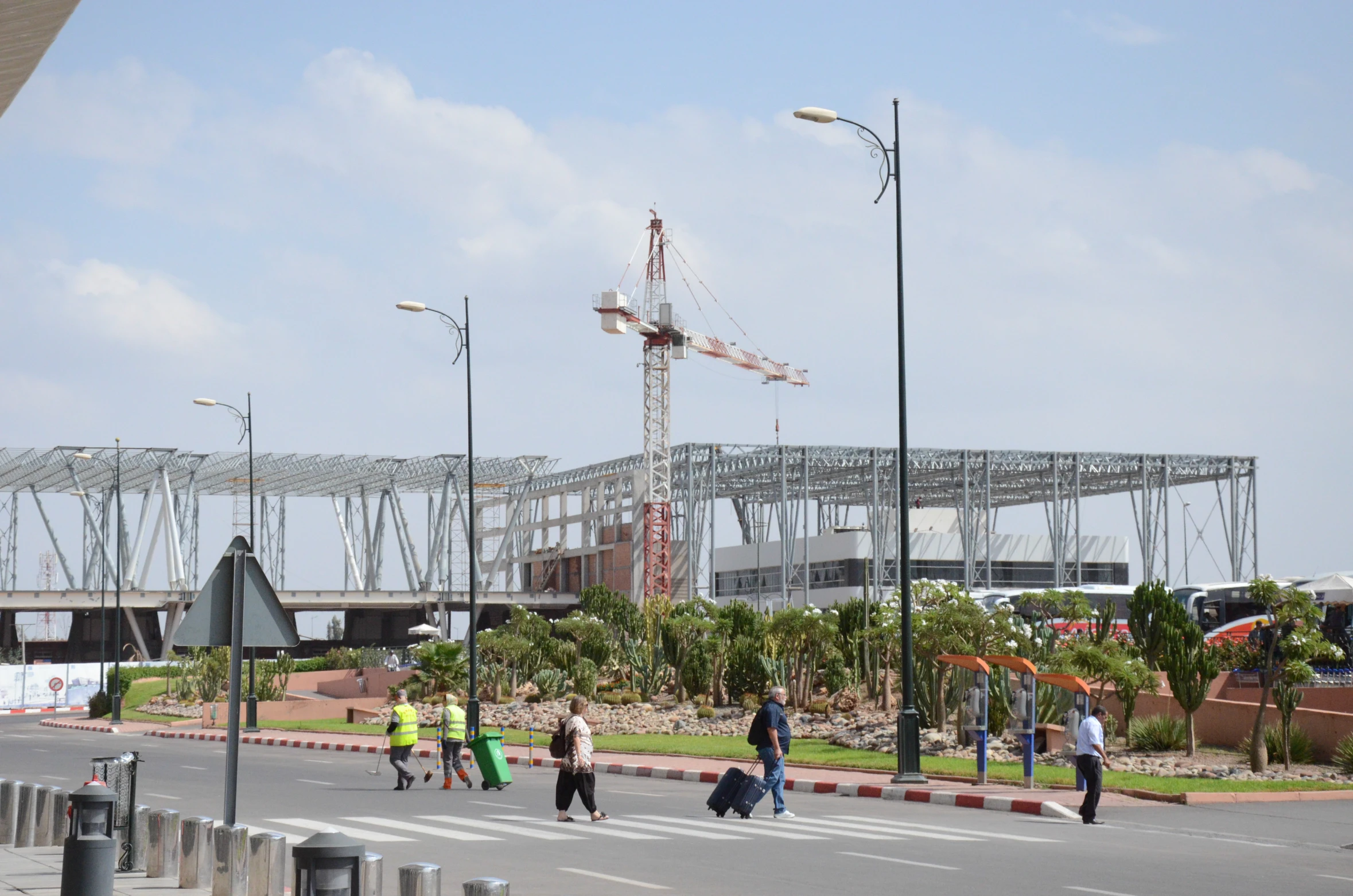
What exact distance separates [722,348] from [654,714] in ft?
263

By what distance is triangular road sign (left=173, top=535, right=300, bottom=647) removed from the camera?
10.6 metres

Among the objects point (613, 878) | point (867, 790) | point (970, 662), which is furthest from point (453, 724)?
point (613, 878)

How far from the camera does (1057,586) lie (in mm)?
76812

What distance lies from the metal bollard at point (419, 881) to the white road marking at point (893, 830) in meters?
8.92

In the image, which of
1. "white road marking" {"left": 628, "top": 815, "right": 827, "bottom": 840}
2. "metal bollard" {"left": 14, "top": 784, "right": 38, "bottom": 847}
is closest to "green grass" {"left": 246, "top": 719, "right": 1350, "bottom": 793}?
"white road marking" {"left": 628, "top": 815, "right": 827, "bottom": 840}

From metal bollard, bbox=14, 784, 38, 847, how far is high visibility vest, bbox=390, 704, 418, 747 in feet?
28.4

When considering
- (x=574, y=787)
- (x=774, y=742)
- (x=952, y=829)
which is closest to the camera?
(x=952, y=829)

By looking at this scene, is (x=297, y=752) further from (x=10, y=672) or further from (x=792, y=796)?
(x=10, y=672)

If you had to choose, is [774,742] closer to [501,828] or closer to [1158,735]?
[501,828]

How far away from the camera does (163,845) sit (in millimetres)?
11781

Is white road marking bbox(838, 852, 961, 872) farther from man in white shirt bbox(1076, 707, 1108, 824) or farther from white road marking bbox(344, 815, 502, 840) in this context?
man in white shirt bbox(1076, 707, 1108, 824)

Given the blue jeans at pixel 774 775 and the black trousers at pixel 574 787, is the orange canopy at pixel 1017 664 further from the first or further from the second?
the black trousers at pixel 574 787

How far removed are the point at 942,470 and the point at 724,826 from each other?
68559 millimetres

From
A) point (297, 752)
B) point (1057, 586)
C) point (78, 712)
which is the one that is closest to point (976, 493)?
point (1057, 586)
